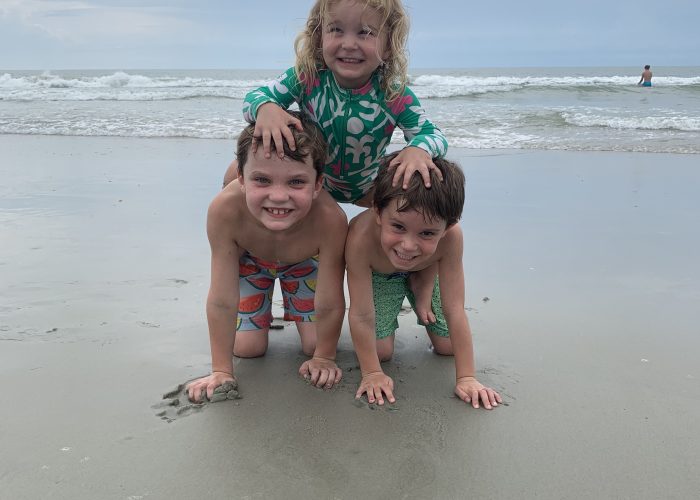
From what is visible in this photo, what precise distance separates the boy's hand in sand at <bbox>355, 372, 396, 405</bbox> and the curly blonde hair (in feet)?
3.85

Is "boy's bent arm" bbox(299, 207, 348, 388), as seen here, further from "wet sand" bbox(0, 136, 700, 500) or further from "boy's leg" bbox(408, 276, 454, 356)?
"boy's leg" bbox(408, 276, 454, 356)

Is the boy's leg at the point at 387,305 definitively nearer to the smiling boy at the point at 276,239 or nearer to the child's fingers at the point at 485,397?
the smiling boy at the point at 276,239

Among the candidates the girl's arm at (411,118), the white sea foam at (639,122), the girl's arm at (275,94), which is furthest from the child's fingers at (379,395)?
the white sea foam at (639,122)

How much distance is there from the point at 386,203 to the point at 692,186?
4686mm

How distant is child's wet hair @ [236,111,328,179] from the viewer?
2.24m

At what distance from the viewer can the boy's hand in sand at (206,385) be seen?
222 cm

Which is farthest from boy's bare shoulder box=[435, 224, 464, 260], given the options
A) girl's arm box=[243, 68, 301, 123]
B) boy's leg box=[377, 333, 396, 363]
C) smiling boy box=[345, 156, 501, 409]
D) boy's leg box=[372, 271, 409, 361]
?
girl's arm box=[243, 68, 301, 123]

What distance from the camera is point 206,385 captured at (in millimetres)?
2281

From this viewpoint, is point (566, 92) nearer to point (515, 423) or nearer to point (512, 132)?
point (512, 132)

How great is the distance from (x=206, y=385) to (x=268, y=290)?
717mm

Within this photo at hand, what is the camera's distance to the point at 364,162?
273 centimetres

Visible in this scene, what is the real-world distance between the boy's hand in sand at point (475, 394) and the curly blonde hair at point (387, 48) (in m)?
1.23

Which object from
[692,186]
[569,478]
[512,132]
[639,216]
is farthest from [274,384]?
[512,132]

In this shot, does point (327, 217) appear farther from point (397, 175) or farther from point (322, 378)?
point (322, 378)
